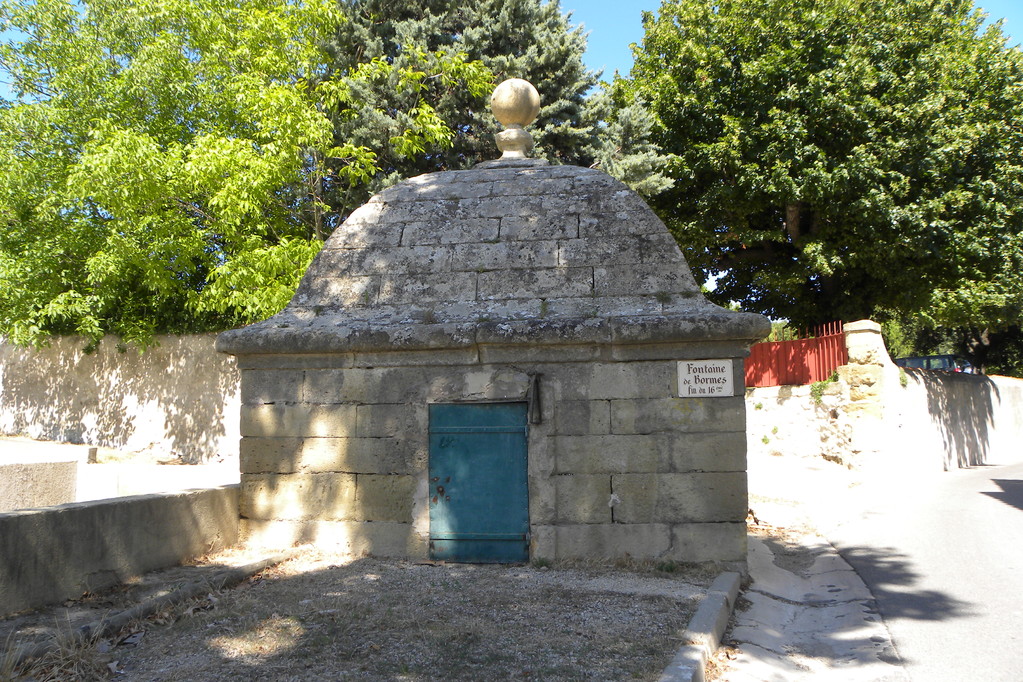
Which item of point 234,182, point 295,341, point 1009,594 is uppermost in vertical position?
point 234,182

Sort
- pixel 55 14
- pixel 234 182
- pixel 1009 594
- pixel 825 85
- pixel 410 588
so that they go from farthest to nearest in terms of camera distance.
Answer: pixel 825 85
pixel 55 14
pixel 234 182
pixel 1009 594
pixel 410 588

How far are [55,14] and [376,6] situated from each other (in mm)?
6141

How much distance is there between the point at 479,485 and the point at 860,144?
1248cm

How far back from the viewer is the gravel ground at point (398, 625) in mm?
4008

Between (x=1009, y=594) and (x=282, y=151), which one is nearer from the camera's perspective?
(x=1009, y=594)

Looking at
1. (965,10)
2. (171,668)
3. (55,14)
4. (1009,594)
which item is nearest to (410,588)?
(171,668)

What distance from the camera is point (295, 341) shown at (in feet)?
21.7

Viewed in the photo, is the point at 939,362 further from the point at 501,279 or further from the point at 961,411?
the point at 501,279

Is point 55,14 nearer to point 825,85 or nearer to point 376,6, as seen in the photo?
point 376,6

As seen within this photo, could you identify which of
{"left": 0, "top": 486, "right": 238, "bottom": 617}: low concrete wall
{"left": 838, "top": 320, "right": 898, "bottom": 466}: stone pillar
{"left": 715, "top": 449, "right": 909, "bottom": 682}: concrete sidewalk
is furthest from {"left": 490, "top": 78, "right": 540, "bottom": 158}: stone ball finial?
{"left": 838, "top": 320, "right": 898, "bottom": 466}: stone pillar

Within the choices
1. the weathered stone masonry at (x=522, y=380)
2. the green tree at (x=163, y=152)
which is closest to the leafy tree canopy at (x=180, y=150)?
the green tree at (x=163, y=152)

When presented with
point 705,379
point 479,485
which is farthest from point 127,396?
point 705,379

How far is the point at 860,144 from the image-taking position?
50.8 feet

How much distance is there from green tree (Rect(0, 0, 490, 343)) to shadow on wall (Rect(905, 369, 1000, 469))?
37.4 ft
